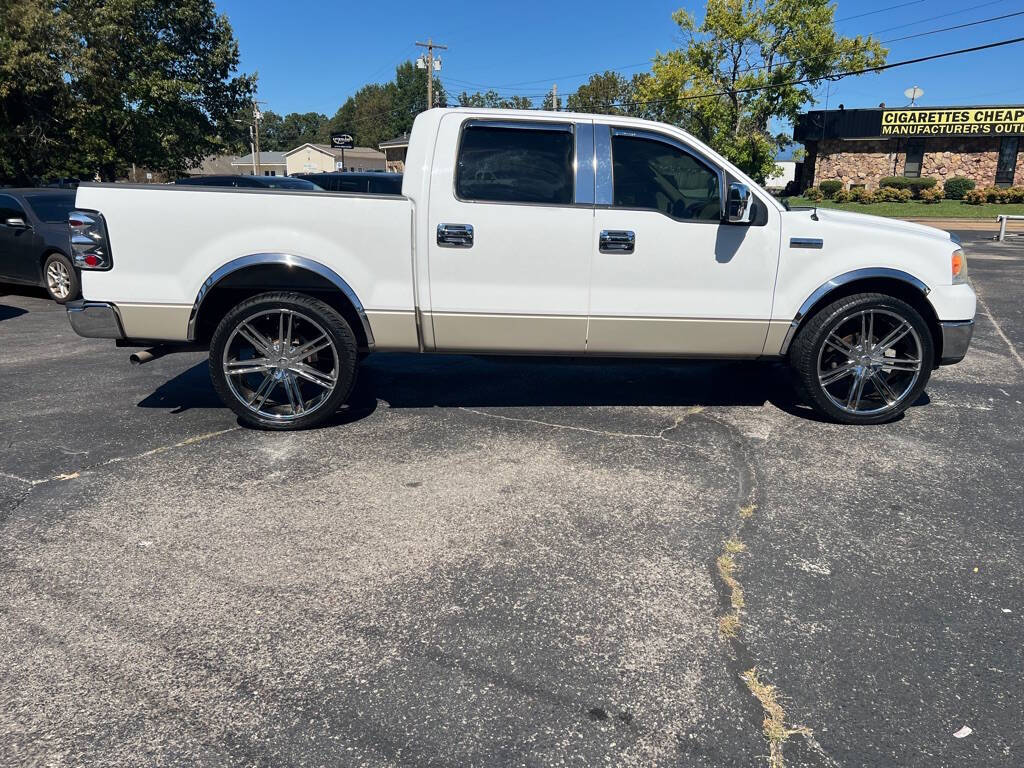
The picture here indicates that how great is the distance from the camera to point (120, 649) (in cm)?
272

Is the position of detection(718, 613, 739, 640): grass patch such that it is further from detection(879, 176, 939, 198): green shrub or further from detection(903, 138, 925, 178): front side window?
detection(903, 138, 925, 178): front side window

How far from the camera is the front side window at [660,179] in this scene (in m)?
4.81

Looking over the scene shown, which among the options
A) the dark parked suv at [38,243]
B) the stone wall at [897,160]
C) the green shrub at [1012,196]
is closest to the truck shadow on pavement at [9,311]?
the dark parked suv at [38,243]

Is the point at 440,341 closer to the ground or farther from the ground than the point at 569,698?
farther from the ground

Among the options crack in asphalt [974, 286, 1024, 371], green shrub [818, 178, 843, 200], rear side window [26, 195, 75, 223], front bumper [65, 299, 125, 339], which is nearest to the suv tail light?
front bumper [65, 299, 125, 339]

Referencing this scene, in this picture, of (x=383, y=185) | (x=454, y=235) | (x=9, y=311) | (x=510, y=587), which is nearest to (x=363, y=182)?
(x=383, y=185)

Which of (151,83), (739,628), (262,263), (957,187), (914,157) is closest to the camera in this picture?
(739,628)

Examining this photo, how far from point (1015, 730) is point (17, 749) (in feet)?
10.3

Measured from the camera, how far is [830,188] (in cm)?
4209

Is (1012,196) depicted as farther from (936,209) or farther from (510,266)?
(510,266)

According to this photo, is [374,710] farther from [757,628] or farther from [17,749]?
[757,628]

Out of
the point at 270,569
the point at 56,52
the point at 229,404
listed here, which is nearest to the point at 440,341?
the point at 229,404

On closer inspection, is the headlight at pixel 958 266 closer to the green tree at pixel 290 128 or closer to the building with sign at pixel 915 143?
the building with sign at pixel 915 143

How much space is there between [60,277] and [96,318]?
262 inches
